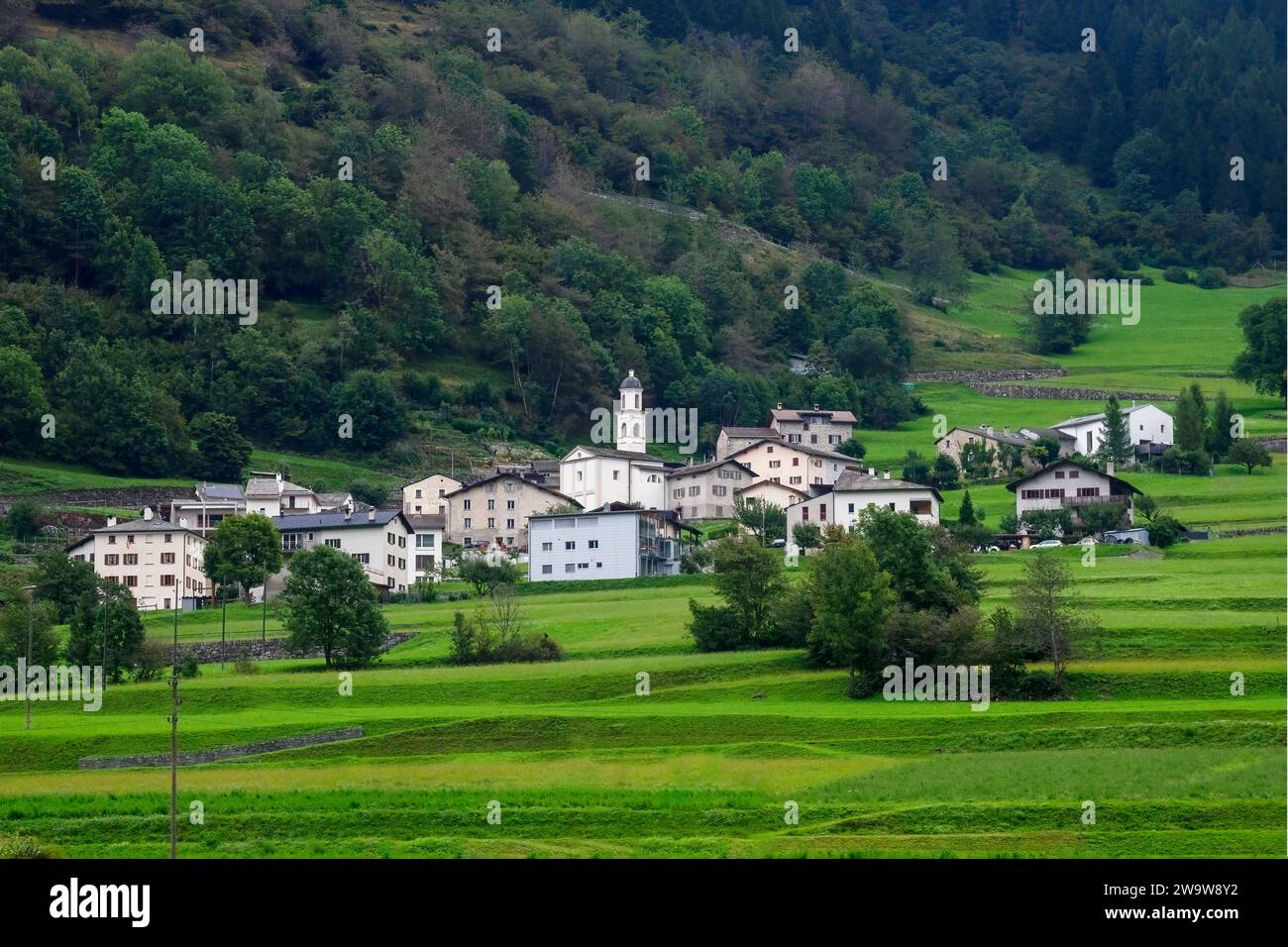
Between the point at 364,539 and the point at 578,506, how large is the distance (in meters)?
14.7

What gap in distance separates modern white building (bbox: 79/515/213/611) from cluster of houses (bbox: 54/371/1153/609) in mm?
55

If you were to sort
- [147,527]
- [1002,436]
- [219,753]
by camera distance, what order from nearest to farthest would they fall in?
[219,753]
[147,527]
[1002,436]

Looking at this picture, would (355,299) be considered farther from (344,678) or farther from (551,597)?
(344,678)

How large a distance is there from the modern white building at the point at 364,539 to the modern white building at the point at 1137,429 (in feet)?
123

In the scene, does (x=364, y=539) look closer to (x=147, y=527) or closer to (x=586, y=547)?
(x=147, y=527)

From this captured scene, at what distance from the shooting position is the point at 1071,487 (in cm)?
9269

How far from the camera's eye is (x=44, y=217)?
127312 millimetres

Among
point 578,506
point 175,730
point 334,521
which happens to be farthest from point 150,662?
point 578,506

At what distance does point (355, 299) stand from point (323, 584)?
63.2 meters

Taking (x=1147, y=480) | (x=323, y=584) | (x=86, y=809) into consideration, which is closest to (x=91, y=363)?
(x=323, y=584)

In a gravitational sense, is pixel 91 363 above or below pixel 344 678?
above

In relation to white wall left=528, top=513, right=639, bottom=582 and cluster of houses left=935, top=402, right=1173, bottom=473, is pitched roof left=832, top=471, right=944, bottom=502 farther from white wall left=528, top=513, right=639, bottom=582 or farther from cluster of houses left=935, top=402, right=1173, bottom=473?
cluster of houses left=935, top=402, right=1173, bottom=473

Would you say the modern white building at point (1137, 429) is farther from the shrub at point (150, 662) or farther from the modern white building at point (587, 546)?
the shrub at point (150, 662)

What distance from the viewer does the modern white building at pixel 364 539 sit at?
290 ft
